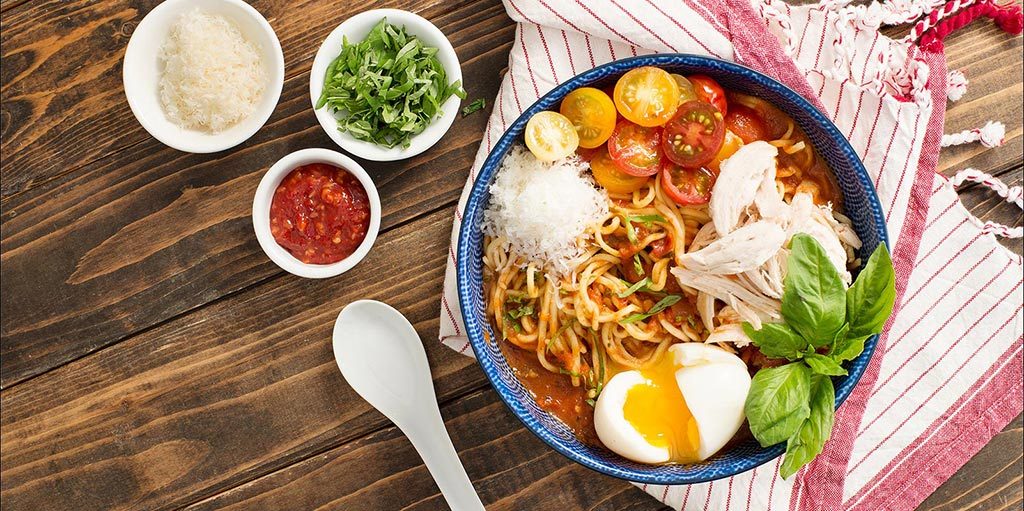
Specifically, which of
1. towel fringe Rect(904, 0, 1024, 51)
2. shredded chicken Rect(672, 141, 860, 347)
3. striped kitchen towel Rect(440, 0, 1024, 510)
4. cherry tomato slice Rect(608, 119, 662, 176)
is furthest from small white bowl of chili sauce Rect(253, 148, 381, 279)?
towel fringe Rect(904, 0, 1024, 51)

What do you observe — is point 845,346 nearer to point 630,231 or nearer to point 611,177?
point 630,231

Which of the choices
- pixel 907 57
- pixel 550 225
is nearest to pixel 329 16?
pixel 550 225

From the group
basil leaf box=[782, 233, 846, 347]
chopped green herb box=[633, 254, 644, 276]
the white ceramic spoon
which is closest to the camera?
basil leaf box=[782, 233, 846, 347]

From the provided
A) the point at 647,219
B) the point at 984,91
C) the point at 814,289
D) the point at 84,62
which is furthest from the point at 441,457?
the point at 984,91

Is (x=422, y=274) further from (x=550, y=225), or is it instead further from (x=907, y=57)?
(x=907, y=57)

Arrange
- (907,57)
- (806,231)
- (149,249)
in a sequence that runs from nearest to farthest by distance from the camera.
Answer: (806,231), (907,57), (149,249)

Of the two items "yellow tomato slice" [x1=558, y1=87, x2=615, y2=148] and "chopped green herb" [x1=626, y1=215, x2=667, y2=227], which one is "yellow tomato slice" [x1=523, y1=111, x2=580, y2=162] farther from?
"chopped green herb" [x1=626, y1=215, x2=667, y2=227]
